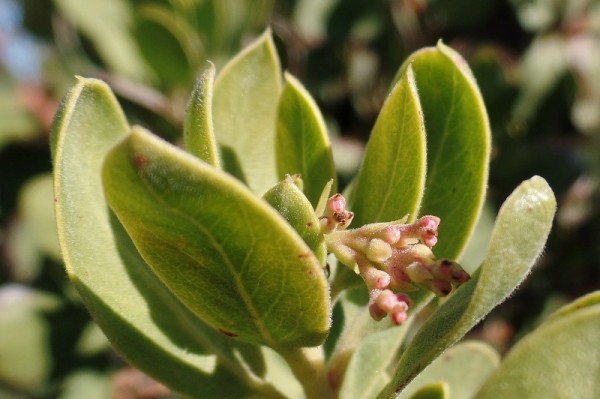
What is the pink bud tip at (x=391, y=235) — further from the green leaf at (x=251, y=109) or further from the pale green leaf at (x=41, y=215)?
the pale green leaf at (x=41, y=215)

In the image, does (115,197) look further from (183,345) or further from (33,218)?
(33,218)

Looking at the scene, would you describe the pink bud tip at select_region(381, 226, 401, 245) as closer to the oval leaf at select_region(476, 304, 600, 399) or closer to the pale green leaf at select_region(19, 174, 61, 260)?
the oval leaf at select_region(476, 304, 600, 399)

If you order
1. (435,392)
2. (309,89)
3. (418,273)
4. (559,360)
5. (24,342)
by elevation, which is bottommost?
(24,342)

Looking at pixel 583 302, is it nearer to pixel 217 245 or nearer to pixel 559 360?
pixel 559 360

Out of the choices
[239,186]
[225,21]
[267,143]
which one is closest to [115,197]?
[239,186]

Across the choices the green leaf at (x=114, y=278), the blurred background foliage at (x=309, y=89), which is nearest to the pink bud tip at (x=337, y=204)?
the green leaf at (x=114, y=278)

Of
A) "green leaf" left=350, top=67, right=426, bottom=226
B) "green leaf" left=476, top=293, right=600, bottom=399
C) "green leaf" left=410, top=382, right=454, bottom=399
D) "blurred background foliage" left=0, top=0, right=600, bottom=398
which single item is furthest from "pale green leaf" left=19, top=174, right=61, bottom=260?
"green leaf" left=476, top=293, right=600, bottom=399

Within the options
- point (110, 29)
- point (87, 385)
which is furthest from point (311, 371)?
point (110, 29)
